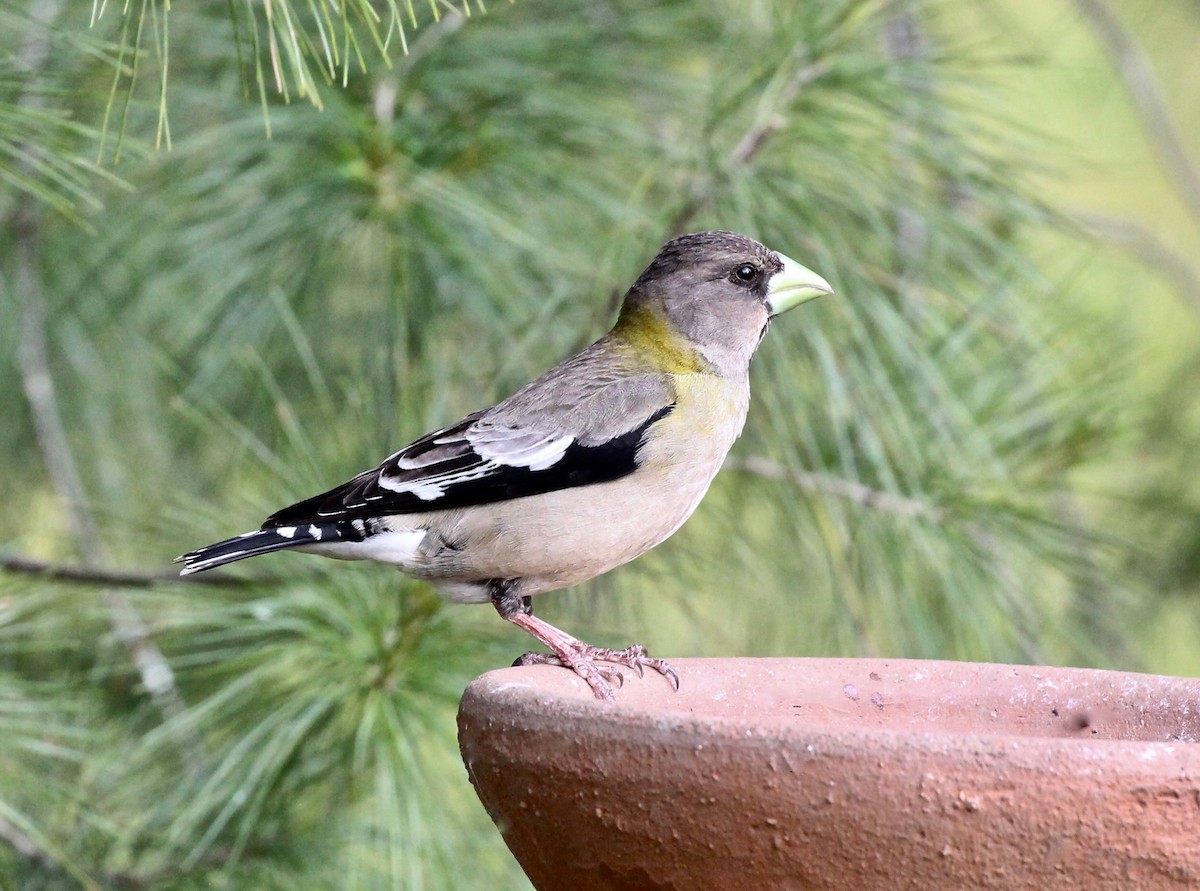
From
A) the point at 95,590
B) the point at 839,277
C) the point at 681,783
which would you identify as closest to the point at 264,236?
the point at 95,590

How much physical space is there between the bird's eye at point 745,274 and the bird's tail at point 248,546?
0.91 meters

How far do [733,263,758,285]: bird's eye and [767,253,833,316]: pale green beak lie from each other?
4cm

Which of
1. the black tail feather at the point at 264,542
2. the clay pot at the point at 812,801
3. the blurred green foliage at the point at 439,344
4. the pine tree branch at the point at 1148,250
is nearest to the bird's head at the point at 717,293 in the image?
the blurred green foliage at the point at 439,344

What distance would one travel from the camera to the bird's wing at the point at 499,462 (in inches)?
92.9

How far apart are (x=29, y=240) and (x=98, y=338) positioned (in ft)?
1.52

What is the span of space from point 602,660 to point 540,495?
0.28 metres

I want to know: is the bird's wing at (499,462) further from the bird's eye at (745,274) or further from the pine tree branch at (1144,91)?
the pine tree branch at (1144,91)

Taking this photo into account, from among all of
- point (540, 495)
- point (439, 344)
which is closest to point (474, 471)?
point (540, 495)

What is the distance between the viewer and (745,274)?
269cm

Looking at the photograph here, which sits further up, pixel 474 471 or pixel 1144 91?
pixel 474 471

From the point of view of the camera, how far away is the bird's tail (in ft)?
7.39

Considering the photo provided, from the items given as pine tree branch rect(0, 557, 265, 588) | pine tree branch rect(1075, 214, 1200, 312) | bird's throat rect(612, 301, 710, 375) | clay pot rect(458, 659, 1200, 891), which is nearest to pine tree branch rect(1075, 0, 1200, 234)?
pine tree branch rect(1075, 214, 1200, 312)

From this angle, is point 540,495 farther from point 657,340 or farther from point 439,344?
point 439,344

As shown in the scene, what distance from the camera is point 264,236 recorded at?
2.85 m
